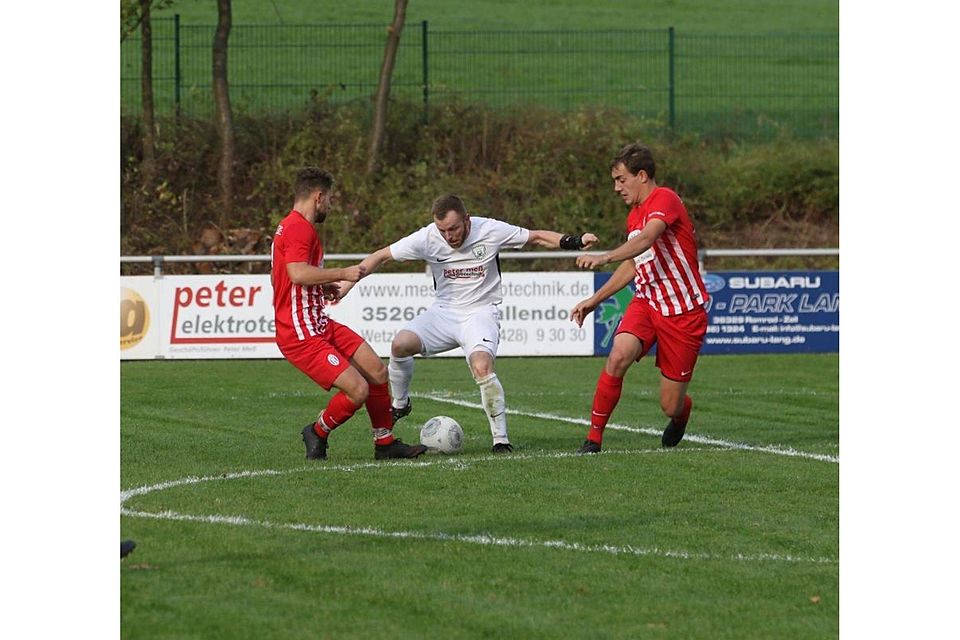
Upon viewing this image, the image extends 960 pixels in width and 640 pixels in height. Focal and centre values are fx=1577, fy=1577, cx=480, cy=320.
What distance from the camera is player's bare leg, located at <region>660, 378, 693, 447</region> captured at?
10786mm

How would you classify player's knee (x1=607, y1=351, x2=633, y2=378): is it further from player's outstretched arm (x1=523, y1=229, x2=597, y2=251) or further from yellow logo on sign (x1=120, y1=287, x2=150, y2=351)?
yellow logo on sign (x1=120, y1=287, x2=150, y2=351)

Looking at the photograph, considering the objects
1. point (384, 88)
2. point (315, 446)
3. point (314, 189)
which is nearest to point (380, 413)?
point (315, 446)

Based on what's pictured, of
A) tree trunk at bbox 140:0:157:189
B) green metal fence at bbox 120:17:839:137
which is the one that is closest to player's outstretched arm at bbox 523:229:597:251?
tree trunk at bbox 140:0:157:189

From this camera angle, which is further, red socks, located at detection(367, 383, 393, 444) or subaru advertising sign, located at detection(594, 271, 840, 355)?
subaru advertising sign, located at detection(594, 271, 840, 355)

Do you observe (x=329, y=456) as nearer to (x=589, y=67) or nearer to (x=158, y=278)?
(x=158, y=278)

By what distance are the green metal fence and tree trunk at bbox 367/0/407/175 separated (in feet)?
4.14

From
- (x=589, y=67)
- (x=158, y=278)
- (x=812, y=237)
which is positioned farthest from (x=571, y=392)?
(x=589, y=67)

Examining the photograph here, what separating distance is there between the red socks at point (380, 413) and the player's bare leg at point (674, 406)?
6.19 feet

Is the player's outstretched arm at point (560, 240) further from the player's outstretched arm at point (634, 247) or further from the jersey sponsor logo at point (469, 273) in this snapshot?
the jersey sponsor logo at point (469, 273)

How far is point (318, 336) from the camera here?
1023 centimetres

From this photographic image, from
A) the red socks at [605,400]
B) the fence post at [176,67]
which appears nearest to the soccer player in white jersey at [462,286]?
the red socks at [605,400]

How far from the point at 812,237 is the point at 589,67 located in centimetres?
1039
